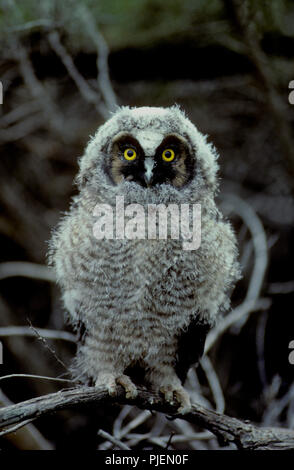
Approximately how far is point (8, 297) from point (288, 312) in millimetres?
2300

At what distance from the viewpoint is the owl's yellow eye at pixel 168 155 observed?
6.88 feet

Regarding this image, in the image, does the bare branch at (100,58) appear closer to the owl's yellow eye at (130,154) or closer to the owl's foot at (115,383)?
the owl's yellow eye at (130,154)

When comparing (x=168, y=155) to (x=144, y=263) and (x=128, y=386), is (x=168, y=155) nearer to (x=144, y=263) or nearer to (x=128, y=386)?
(x=144, y=263)

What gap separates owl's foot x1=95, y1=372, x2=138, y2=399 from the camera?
2068 millimetres

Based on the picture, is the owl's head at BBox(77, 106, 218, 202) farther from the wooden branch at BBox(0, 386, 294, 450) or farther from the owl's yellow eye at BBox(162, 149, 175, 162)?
the wooden branch at BBox(0, 386, 294, 450)

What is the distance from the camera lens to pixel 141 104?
3947 millimetres

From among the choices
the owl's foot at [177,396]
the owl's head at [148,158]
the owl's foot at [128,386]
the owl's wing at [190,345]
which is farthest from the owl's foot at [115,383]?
the owl's head at [148,158]

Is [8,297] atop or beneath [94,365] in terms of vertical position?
atop

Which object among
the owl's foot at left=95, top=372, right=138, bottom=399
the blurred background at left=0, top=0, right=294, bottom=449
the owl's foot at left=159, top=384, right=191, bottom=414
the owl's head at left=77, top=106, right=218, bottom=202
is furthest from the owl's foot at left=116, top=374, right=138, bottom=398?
the blurred background at left=0, top=0, right=294, bottom=449

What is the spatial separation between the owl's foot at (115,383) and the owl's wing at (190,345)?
29 centimetres

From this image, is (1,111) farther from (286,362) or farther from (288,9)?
(286,362)

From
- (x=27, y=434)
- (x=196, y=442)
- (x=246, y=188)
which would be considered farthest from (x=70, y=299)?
(x=246, y=188)

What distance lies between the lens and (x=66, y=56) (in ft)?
10.5
